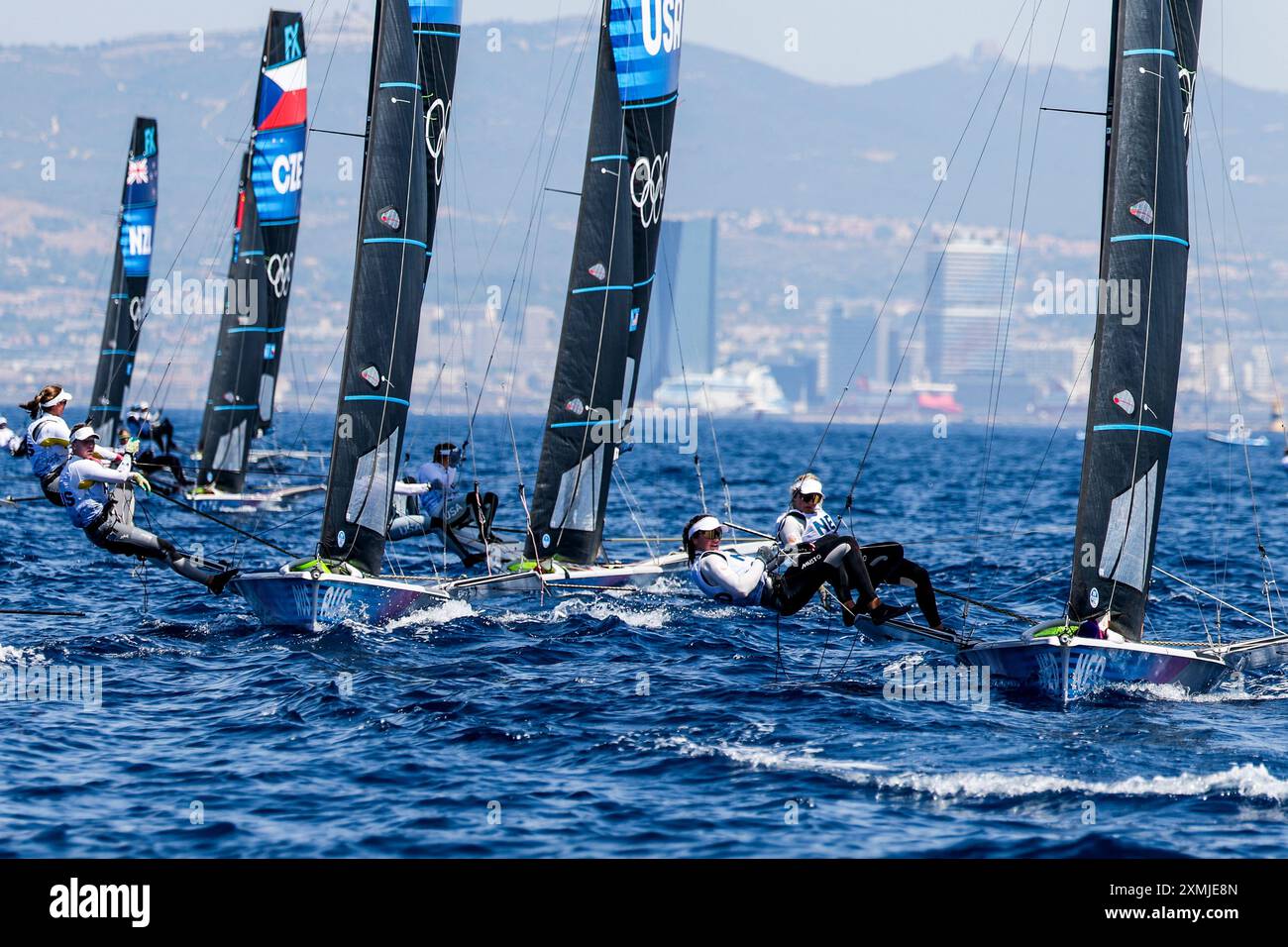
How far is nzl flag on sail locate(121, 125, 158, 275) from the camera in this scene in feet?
126

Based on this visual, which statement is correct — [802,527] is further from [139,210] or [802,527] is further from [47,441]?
[139,210]

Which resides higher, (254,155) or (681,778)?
(254,155)

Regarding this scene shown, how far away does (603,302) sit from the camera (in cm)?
2012

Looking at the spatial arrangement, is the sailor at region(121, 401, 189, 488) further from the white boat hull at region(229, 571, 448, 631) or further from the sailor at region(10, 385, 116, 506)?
the white boat hull at region(229, 571, 448, 631)

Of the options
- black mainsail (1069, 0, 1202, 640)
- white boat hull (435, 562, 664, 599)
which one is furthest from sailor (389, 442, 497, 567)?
black mainsail (1069, 0, 1202, 640)

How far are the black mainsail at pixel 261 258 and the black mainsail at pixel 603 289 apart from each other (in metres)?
11.4

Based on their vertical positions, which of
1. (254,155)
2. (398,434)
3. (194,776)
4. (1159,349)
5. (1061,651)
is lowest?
(194,776)

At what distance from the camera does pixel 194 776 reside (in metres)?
10.9

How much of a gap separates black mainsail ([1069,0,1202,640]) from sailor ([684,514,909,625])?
1829 mm

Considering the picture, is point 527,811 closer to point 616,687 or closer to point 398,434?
point 616,687

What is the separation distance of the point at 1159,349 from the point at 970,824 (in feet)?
18.7

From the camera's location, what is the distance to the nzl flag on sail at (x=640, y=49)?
20.3m
